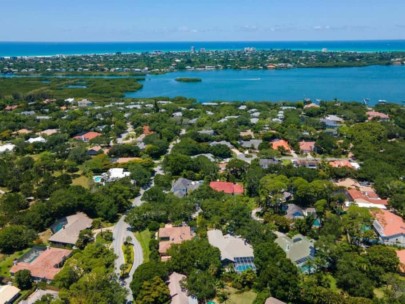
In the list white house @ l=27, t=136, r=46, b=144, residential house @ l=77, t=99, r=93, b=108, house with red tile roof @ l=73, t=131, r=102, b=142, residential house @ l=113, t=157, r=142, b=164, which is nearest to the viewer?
residential house @ l=113, t=157, r=142, b=164

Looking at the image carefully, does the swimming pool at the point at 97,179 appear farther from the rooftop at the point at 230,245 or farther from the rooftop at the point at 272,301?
the rooftop at the point at 272,301

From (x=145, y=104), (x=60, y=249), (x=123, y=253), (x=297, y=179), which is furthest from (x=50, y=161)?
(x=145, y=104)

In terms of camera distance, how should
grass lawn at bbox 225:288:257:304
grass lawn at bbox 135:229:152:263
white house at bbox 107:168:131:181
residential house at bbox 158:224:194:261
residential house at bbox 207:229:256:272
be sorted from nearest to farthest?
1. grass lawn at bbox 225:288:257:304
2. residential house at bbox 207:229:256:272
3. residential house at bbox 158:224:194:261
4. grass lawn at bbox 135:229:152:263
5. white house at bbox 107:168:131:181

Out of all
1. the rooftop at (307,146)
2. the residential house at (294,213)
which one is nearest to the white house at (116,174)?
the residential house at (294,213)

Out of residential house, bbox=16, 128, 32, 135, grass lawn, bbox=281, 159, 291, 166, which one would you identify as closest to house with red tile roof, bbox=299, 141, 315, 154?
grass lawn, bbox=281, 159, 291, 166

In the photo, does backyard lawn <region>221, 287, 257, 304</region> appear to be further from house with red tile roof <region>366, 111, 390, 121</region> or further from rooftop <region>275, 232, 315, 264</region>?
house with red tile roof <region>366, 111, 390, 121</region>

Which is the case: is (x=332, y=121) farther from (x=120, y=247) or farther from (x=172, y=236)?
(x=120, y=247)

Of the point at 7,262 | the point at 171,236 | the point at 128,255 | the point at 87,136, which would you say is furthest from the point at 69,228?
the point at 87,136
